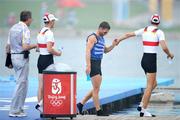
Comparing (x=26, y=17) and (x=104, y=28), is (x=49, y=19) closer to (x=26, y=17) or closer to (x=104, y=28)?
(x=26, y=17)

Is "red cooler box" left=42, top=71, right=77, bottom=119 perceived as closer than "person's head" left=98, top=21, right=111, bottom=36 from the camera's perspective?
Yes

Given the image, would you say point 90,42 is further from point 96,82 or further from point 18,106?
point 18,106

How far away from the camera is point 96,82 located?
45.1 ft

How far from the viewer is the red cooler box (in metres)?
13.0

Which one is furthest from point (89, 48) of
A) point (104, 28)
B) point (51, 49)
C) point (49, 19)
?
point (49, 19)

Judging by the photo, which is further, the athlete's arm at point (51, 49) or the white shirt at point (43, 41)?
the white shirt at point (43, 41)

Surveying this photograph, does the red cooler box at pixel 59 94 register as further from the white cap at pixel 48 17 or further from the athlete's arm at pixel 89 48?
the white cap at pixel 48 17

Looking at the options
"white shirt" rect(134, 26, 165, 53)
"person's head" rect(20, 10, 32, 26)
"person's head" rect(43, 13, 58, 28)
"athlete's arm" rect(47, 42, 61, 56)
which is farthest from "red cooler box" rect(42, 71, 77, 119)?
"white shirt" rect(134, 26, 165, 53)

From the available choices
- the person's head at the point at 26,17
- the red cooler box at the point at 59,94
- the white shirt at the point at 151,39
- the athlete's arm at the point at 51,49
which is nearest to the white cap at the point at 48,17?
the person's head at the point at 26,17

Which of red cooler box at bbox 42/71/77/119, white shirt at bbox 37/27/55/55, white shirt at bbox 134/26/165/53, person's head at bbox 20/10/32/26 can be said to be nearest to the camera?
red cooler box at bbox 42/71/77/119

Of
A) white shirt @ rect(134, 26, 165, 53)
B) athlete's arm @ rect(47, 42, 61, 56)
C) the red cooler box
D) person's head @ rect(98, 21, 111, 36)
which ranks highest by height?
person's head @ rect(98, 21, 111, 36)

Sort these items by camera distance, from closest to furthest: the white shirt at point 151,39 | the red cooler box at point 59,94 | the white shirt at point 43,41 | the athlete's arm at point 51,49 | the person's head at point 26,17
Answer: the red cooler box at point 59,94, the athlete's arm at point 51,49, the white shirt at point 43,41, the person's head at point 26,17, the white shirt at point 151,39

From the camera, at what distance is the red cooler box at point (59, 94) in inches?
511

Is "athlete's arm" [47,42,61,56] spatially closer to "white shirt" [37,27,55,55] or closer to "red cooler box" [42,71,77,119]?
"white shirt" [37,27,55,55]
